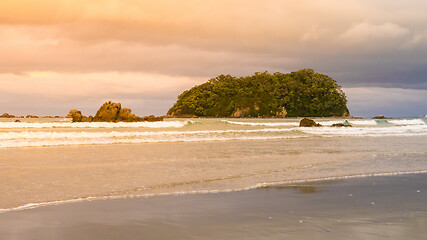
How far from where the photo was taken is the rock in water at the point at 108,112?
67.9 meters

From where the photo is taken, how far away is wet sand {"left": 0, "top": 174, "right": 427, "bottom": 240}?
582 centimetres

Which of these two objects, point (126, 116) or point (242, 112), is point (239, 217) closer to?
point (126, 116)

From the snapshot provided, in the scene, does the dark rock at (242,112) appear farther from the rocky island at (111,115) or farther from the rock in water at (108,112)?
the rock in water at (108,112)

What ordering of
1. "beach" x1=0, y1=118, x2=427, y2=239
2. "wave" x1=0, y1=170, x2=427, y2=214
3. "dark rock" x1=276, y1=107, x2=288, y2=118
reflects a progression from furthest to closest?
"dark rock" x1=276, y1=107, x2=288, y2=118 < "wave" x1=0, y1=170, x2=427, y2=214 < "beach" x1=0, y1=118, x2=427, y2=239

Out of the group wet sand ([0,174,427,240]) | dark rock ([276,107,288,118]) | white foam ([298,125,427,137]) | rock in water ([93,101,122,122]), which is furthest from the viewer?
dark rock ([276,107,288,118])

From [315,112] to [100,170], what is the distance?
15719 centimetres

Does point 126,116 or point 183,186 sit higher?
point 126,116

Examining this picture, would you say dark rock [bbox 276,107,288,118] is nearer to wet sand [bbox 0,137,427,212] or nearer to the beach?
wet sand [bbox 0,137,427,212]

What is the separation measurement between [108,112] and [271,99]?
104189 mm

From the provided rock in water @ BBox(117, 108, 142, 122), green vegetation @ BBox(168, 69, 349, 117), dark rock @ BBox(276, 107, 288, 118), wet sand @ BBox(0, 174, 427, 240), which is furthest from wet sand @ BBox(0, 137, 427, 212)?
green vegetation @ BBox(168, 69, 349, 117)

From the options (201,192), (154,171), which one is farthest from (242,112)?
(201,192)

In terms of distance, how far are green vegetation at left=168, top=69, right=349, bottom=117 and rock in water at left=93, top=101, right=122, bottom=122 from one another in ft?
311

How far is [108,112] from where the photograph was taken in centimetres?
6900

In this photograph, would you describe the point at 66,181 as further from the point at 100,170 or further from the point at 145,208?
the point at 145,208
